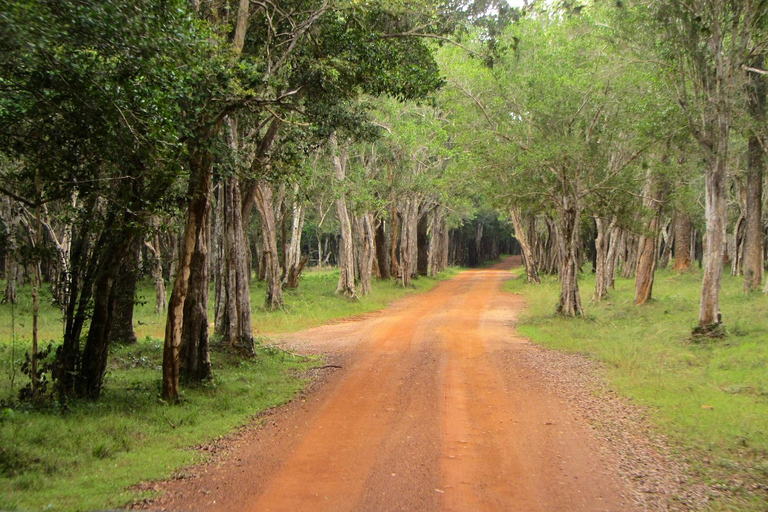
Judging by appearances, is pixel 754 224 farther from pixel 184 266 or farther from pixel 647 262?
pixel 184 266

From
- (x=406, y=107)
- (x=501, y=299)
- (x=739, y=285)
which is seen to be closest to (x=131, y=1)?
(x=406, y=107)

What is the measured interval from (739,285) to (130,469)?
26279 mm

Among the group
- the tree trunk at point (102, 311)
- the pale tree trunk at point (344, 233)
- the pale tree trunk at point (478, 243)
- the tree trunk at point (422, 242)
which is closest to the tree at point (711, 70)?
the tree trunk at point (102, 311)

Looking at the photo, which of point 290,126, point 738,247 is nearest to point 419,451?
point 290,126

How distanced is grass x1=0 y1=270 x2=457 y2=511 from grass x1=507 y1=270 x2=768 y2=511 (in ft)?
17.9

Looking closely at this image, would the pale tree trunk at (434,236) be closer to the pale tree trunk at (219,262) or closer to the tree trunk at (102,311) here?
the pale tree trunk at (219,262)

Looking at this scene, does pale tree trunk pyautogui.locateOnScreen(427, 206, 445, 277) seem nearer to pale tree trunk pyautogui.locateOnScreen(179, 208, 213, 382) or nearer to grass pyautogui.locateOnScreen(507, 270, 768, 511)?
grass pyautogui.locateOnScreen(507, 270, 768, 511)

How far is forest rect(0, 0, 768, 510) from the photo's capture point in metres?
6.58

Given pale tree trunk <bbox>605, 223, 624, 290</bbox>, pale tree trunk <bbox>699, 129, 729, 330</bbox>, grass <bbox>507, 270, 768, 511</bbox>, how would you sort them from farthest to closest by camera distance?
pale tree trunk <bbox>605, 223, 624, 290</bbox>
pale tree trunk <bbox>699, 129, 729, 330</bbox>
grass <bbox>507, 270, 768, 511</bbox>

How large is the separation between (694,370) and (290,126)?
9006mm

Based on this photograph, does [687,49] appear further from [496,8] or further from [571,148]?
[496,8]

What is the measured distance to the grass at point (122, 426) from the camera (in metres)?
5.47

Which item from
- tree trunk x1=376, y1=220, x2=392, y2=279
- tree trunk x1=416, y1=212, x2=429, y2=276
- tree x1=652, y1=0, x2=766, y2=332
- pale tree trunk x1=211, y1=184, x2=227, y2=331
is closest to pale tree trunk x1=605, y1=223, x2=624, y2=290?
tree x1=652, y1=0, x2=766, y2=332

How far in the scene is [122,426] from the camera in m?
7.28
